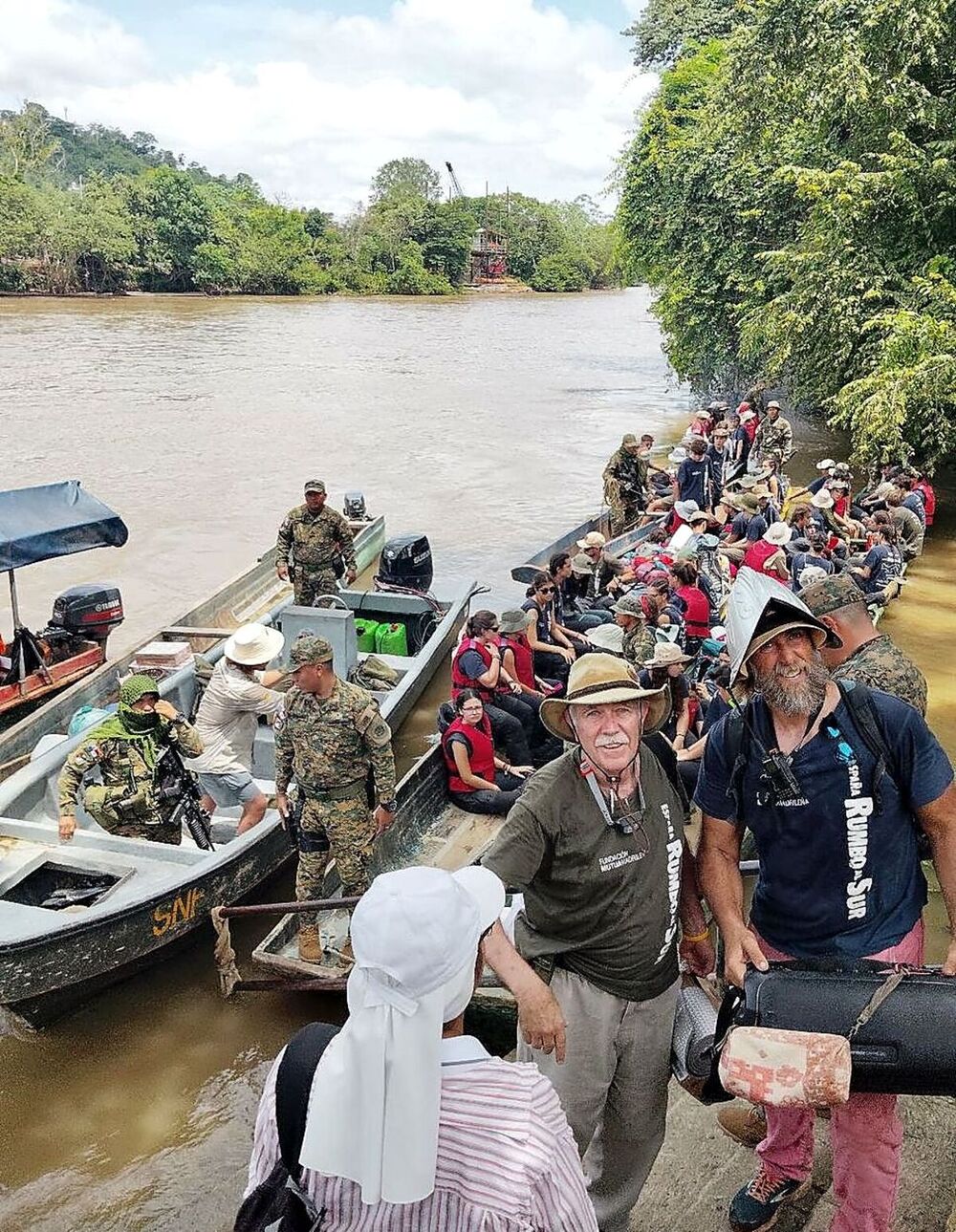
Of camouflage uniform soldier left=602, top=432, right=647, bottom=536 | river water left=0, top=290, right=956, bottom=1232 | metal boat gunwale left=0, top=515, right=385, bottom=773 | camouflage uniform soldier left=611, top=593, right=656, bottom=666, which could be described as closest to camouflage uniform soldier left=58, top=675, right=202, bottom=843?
river water left=0, top=290, right=956, bottom=1232

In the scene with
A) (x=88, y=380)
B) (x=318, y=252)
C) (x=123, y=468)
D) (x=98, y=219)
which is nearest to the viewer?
(x=123, y=468)

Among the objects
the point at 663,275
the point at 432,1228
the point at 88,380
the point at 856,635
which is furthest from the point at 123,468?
the point at 432,1228

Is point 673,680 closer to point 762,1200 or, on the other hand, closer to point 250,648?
point 250,648

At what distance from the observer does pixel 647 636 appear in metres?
6.86

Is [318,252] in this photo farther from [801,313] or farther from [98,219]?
[801,313]

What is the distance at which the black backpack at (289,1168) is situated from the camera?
1551 millimetres

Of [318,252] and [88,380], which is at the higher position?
[318,252]

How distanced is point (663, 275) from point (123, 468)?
1299 cm

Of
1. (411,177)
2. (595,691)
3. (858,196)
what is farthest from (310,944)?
(411,177)

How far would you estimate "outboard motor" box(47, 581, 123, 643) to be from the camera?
9562mm

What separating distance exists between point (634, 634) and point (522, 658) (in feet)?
2.72

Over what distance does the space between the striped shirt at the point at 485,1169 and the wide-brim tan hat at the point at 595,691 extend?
1188 millimetres

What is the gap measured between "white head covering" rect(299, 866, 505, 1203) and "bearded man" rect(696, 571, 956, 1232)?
1272 millimetres

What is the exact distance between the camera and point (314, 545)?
9273mm
